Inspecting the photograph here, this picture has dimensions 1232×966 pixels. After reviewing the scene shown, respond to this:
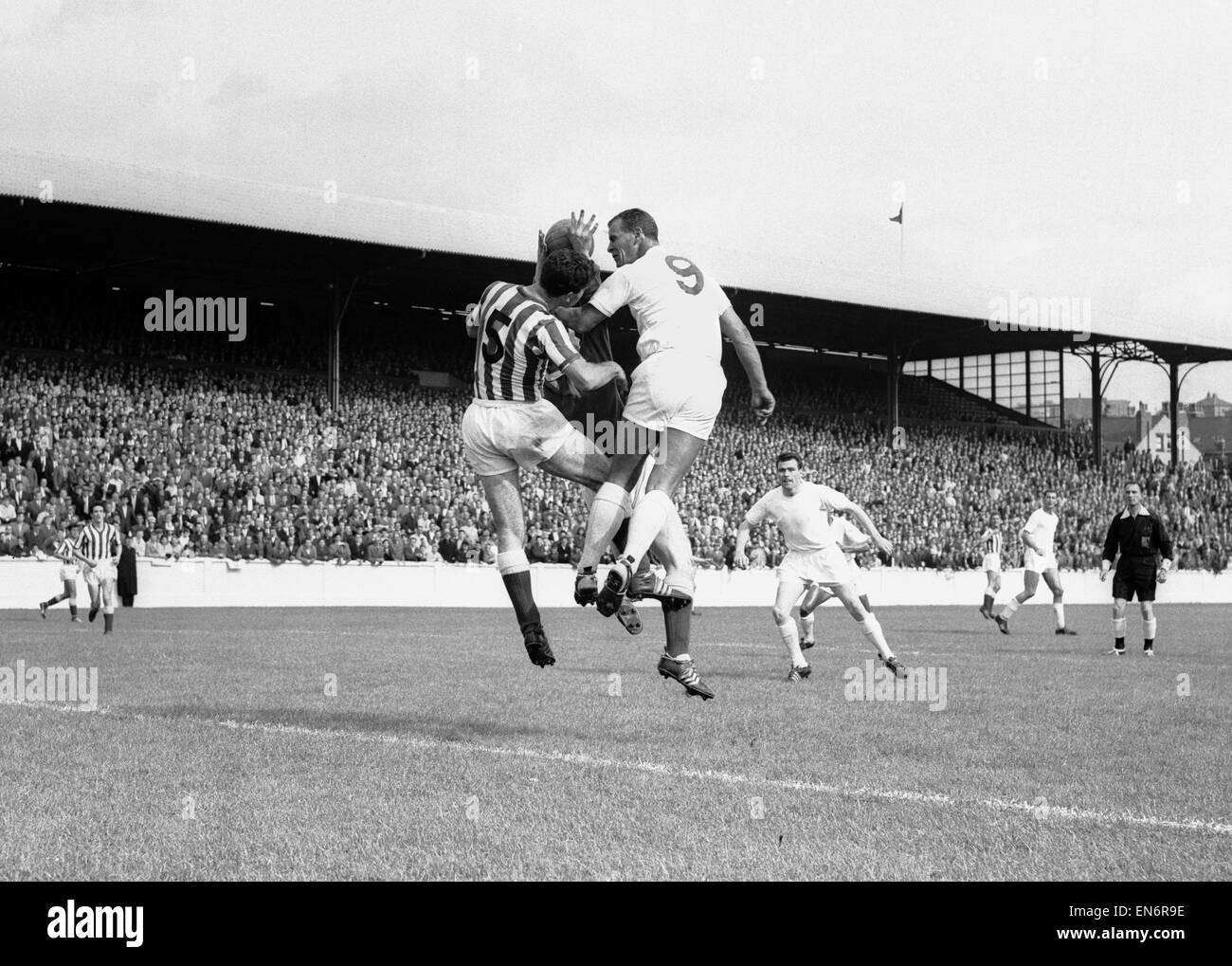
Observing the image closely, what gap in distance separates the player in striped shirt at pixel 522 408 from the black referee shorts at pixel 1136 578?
11.8m

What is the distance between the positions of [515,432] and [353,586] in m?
23.3

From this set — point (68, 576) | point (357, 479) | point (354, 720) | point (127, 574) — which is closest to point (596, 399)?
point (354, 720)

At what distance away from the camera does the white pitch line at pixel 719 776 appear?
6004mm

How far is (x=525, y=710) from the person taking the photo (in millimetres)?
10086

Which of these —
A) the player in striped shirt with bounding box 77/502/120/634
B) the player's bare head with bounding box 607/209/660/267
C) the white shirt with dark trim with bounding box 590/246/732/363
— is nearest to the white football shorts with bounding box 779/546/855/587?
the white shirt with dark trim with bounding box 590/246/732/363

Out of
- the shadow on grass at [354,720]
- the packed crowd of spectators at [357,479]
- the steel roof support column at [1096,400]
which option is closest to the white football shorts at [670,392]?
the shadow on grass at [354,720]

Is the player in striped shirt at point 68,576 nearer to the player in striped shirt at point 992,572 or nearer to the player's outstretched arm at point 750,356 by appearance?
the player in striped shirt at point 992,572

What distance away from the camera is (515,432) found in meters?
8.09

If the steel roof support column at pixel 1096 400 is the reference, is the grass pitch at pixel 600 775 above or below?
below

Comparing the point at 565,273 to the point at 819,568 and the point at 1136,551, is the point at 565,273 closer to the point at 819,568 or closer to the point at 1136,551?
the point at 819,568

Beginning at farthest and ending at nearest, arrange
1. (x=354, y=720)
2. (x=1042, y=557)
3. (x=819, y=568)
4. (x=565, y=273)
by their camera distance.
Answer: (x=1042, y=557) → (x=819, y=568) → (x=354, y=720) → (x=565, y=273)

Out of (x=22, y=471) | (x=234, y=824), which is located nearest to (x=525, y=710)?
(x=234, y=824)

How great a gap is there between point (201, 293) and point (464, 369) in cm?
742

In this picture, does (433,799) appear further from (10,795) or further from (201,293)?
(201,293)
